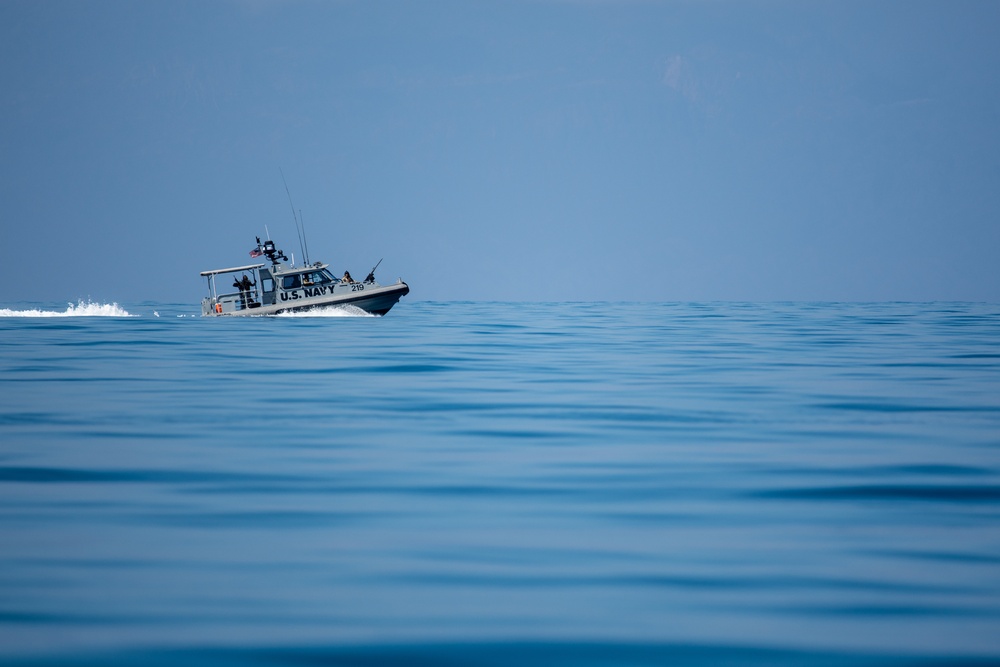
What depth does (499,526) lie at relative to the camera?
31.1 ft

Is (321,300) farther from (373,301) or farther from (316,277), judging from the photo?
(373,301)

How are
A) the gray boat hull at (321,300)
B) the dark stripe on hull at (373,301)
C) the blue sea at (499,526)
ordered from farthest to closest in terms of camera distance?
the dark stripe on hull at (373,301)
the gray boat hull at (321,300)
the blue sea at (499,526)

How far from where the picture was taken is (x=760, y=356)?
31.9 metres

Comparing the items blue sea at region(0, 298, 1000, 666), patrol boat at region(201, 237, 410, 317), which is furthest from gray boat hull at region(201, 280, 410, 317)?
blue sea at region(0, 298, 1000, 666)

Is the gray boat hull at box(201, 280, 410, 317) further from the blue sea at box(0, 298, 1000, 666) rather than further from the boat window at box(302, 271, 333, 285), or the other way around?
the blue sea at box(0, 298, 1000, 666)

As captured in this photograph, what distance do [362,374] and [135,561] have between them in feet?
57.8

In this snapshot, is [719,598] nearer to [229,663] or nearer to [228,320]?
[229,663]

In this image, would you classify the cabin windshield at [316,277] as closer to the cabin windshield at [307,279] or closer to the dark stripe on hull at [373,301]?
the cabin windshield at [307,279]

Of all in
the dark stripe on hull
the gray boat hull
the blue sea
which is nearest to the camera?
the blue sea

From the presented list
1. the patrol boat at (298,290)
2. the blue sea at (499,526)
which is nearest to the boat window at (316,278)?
the patrol boat at (298,290)

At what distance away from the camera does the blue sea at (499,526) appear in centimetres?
669

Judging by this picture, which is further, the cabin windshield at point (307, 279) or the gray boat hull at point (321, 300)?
the cabin windshield at point (307, 279)

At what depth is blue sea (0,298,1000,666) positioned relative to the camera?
6.69 metres

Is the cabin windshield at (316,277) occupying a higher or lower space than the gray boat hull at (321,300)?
higher
